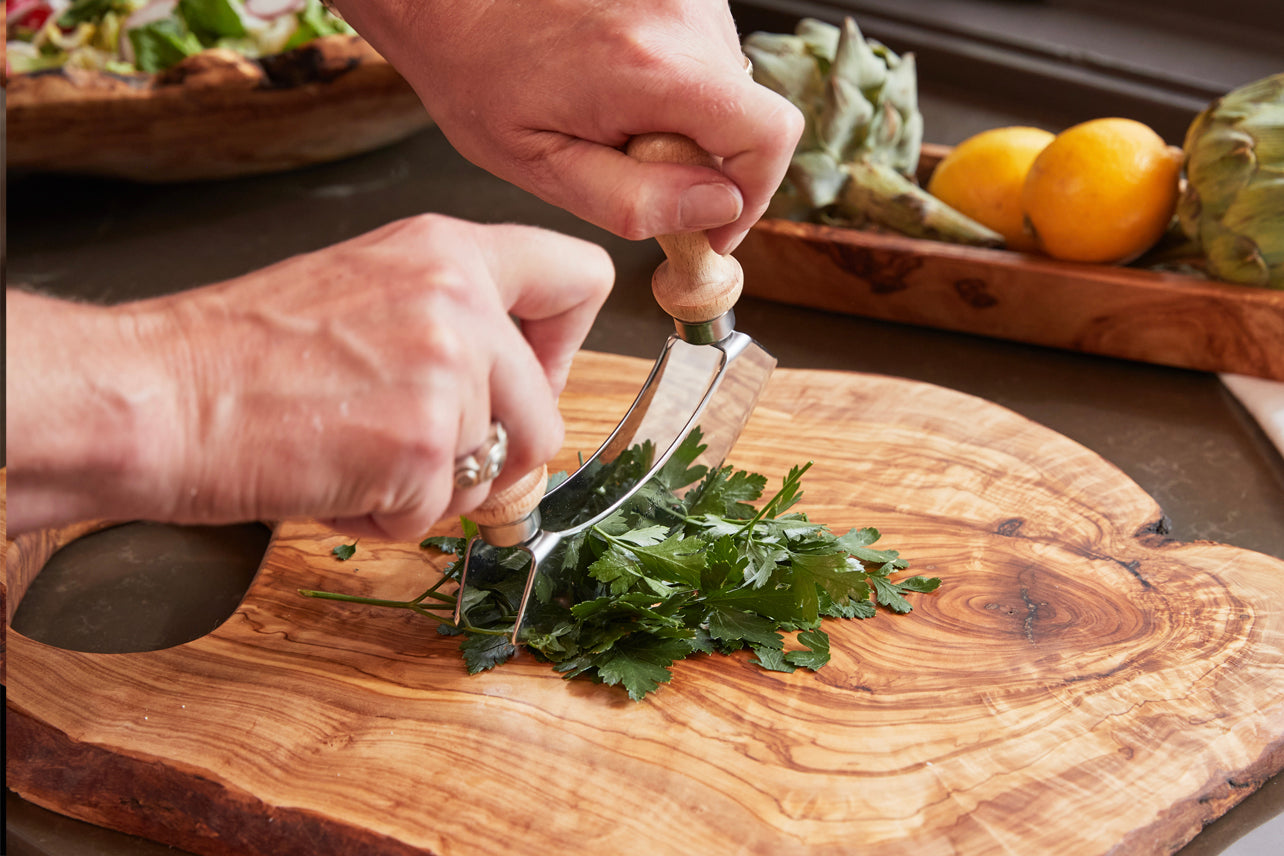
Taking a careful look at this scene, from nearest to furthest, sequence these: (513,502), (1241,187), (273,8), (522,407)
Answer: (522,407), (513,502), (1241,187), (273,8)

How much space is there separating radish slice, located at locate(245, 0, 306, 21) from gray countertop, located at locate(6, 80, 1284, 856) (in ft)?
0.97

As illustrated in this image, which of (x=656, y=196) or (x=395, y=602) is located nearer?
(x=656, y=196)

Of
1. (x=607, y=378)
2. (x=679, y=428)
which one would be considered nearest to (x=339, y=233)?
(x=607, y=378)

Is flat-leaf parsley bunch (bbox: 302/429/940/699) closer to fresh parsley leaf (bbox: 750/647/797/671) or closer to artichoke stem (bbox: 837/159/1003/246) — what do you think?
fresh parsley leaf (bbox: 750/647/797/671)

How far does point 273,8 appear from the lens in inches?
79.8

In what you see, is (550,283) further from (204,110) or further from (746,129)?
(204,110)

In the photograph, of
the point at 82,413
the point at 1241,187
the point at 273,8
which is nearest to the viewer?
the point at 82,413

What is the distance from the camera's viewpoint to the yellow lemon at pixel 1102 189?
4.69ft

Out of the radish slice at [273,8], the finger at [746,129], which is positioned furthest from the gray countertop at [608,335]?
the finger at [746,129]

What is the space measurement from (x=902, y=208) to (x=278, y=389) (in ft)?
3.70

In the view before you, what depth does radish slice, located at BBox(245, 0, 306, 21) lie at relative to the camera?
2.01 m

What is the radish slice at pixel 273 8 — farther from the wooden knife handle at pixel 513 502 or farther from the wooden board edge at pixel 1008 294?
the wooden knife handle at pixel 513 502

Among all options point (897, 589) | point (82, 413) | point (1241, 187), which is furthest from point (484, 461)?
point (1241, 187)

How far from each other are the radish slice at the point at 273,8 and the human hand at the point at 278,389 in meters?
1.52
